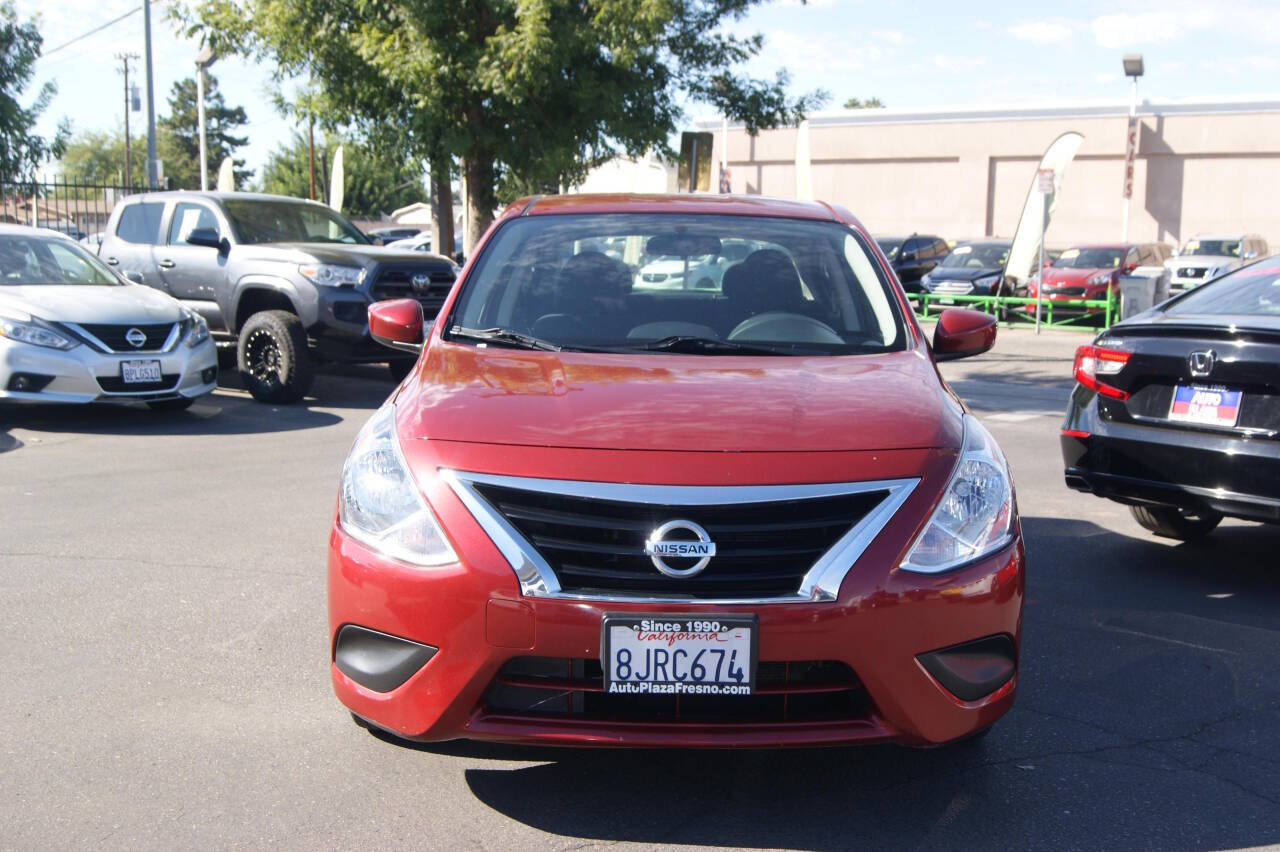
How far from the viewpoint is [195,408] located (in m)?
11.2

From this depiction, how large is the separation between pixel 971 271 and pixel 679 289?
20.9 metres

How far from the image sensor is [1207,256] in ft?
88.9

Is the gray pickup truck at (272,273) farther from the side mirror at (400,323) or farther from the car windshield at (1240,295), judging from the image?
the car windshield at (1240,295)

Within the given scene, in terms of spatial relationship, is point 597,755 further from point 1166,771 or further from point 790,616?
point 1166,771

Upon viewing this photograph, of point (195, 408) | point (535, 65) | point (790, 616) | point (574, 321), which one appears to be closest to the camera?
point (790, 616)

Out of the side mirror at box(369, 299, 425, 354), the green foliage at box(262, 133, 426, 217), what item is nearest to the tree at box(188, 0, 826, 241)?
the side mirror at box(369, 299, 425, 354)

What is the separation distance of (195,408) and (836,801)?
905cm

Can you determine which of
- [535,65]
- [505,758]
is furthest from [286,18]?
[505,758]

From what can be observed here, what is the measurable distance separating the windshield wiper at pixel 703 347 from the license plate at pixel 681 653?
1.36m

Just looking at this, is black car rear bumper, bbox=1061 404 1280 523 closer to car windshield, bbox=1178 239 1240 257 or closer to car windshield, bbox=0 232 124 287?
car windshield, bbox=0 232 124 287

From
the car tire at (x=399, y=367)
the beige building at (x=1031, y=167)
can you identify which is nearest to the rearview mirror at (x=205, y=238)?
the car tire at (x=399, y=367)

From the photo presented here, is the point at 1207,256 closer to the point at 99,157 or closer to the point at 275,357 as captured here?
the point at 275,357

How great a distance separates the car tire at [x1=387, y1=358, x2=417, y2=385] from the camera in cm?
1248

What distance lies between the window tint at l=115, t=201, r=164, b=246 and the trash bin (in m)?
12.6
